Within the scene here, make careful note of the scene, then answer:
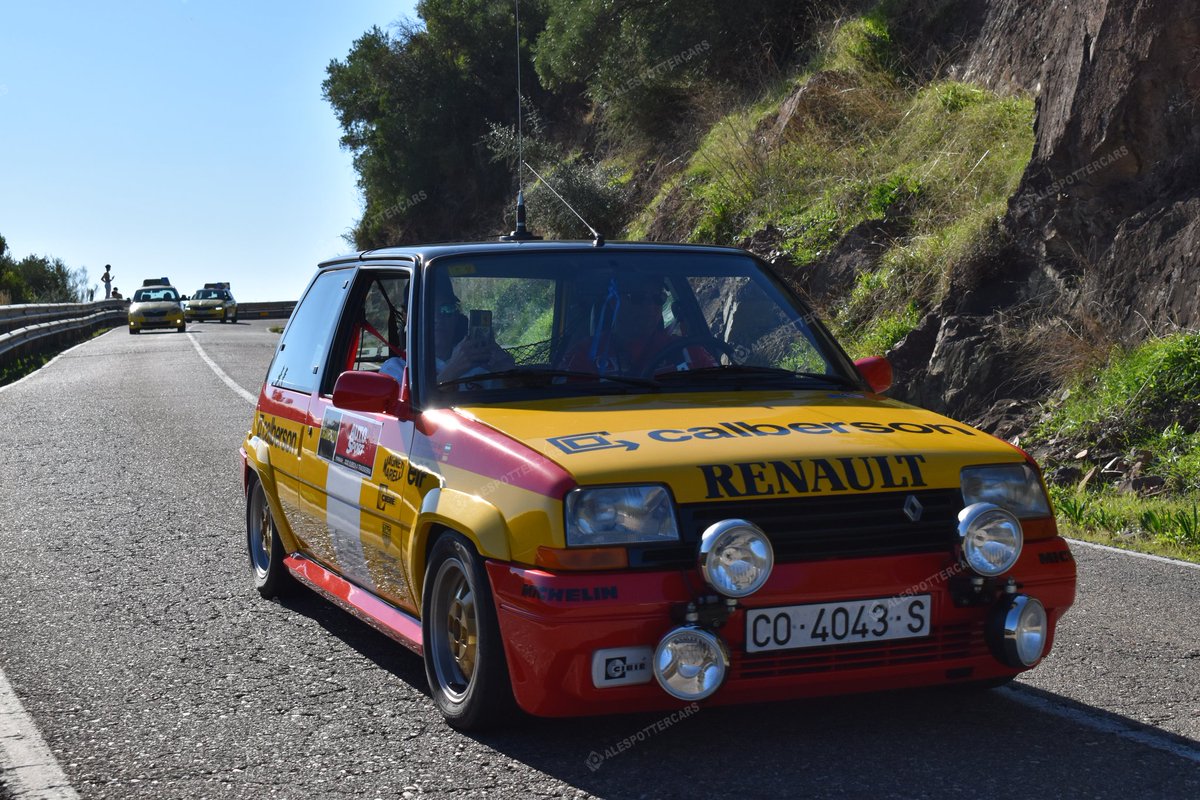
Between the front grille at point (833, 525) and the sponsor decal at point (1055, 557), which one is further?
the sponsor decal at point (1055, 557)

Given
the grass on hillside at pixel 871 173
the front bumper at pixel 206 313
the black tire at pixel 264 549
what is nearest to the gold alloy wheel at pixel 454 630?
the black tire at pixel 264 549

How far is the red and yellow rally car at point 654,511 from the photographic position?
12.8ft

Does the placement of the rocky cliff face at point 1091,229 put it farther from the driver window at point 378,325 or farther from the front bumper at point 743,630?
the front bumper at point 743,630

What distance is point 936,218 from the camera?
49.8 ft

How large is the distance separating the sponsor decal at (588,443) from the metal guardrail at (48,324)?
2273 centimetres

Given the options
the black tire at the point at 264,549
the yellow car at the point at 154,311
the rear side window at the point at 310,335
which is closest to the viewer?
the rear side window at the point at 310,335

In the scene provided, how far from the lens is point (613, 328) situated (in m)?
5.14

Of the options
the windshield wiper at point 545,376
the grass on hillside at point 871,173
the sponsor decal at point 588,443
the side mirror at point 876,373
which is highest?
the grass on hillside at point 871,173

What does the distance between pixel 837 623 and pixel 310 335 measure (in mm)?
3331

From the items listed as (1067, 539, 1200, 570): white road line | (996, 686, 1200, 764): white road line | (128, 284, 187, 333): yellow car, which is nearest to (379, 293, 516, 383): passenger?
(996, 686, 1200, 764): white road line

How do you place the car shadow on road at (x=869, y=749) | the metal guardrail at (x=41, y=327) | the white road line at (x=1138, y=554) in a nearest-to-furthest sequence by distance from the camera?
the car shadow on road at (x=869, y=749)
the white road line at (x=1138, y=554)
the metal guardrail at (x=41, y=327)

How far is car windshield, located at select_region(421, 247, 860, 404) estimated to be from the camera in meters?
4.96

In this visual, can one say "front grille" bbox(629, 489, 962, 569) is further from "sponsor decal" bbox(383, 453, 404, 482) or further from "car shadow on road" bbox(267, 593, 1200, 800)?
"sponsor decal" bbox(383, 453, 404, 482)

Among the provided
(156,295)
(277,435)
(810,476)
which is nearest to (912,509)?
(810,476)
